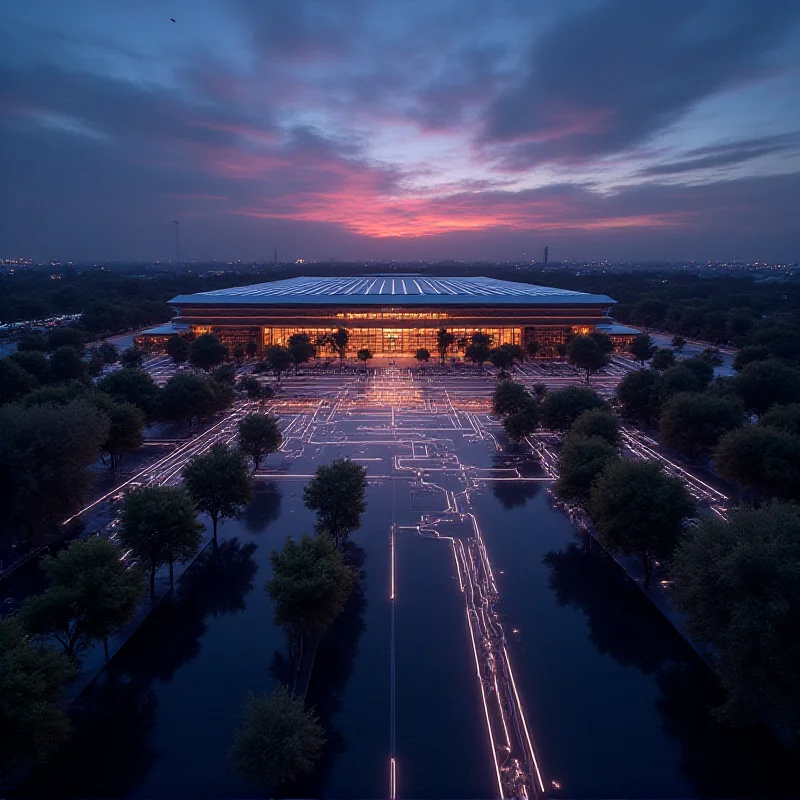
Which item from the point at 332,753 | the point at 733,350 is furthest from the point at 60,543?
the point at 733,350

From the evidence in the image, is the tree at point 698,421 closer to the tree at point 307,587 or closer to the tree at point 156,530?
the tree at point 307,587

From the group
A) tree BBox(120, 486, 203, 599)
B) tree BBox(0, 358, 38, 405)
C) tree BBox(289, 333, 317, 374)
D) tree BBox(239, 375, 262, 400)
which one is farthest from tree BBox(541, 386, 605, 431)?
tree BBox(0, 358, 38, 405)

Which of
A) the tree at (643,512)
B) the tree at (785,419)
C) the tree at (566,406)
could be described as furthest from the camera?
the tree at (566,406)

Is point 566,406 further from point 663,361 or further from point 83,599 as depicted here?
point 83,599

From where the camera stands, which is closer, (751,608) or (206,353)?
(751,608)

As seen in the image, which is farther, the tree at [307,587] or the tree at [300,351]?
the tree at [300,351]

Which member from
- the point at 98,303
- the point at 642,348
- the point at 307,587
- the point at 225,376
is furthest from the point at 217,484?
the point at 98,303

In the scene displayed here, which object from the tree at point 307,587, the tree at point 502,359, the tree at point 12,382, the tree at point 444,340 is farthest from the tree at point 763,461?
the tree at point 12,382
